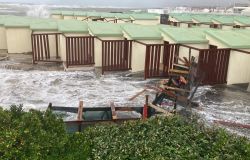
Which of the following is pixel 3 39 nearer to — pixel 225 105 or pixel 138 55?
pixel 138 55

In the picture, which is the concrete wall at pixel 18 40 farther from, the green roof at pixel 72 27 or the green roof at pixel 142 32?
the green roof at pixel 142 32

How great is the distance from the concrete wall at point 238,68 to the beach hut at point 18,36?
1482cm

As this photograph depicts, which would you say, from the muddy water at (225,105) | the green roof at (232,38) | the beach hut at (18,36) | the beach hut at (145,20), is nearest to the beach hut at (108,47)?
the green roof at (232,38)

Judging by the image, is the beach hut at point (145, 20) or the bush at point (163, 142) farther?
the beach hut at point (145, 20)

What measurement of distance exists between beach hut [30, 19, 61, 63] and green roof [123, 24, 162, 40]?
18.9ft

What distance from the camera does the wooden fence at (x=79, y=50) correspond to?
63.0ft

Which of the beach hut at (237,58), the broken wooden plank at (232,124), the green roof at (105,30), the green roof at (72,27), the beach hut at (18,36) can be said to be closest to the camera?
the broken wooden plank at (232,124)

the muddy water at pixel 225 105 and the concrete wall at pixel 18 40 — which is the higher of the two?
the concrete wall at pixel 18 40

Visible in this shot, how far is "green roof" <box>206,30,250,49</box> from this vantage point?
50.0ft

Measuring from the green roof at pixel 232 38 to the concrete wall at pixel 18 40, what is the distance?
45.4 feet

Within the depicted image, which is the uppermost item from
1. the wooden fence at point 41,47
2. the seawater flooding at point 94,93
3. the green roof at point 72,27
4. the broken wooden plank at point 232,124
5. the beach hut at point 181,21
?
the green roof at point 72,27

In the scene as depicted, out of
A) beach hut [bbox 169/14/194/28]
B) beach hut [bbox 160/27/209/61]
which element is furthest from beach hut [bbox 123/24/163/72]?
beach hut [bbox 169/14/194/28]

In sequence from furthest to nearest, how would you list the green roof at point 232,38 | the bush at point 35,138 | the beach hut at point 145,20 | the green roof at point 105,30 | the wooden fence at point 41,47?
the beach hut at point 145,20 → the wooden fence at point 41,47 → the green roof at point 105,30 → the green roof at point 232,38 → the bush at point 35,138

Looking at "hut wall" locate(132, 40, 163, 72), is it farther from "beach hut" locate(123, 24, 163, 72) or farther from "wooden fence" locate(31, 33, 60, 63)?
"wooden fence" locate(31, 33, 60, 63)
